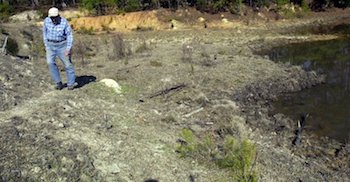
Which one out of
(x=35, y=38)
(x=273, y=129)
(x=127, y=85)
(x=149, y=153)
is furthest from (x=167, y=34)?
(x=149, y=153)

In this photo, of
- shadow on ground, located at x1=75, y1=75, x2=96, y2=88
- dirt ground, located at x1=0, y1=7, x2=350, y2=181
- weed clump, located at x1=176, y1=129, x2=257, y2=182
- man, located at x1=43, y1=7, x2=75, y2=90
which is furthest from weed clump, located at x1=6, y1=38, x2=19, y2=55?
weed clump, located at x1=176, y1=129, x2=257, y2=182

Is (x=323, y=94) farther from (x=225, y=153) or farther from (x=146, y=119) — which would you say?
(x=225, y=153)

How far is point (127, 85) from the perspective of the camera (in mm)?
12219

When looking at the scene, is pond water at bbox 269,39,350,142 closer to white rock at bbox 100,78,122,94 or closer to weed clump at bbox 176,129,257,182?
weed clump at bbox 176,129,257,182

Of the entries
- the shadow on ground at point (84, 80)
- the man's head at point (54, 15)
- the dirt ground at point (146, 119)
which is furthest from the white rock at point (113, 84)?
the man's head at point (54, 15)

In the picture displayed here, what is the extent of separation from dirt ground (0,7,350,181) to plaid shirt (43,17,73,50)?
1.26 meters

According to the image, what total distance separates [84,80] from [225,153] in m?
5.36

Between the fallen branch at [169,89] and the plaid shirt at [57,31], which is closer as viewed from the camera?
the plaid shirt at [57,31]

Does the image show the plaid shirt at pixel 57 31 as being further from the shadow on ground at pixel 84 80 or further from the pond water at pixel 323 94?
the pond water at pixel 323 94

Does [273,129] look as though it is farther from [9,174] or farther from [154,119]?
[9,174]

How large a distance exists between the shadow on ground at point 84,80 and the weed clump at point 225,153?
373cm

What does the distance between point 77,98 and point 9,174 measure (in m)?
3.67

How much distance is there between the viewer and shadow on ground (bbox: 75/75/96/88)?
1157 centimetres

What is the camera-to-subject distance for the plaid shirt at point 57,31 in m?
9.62
